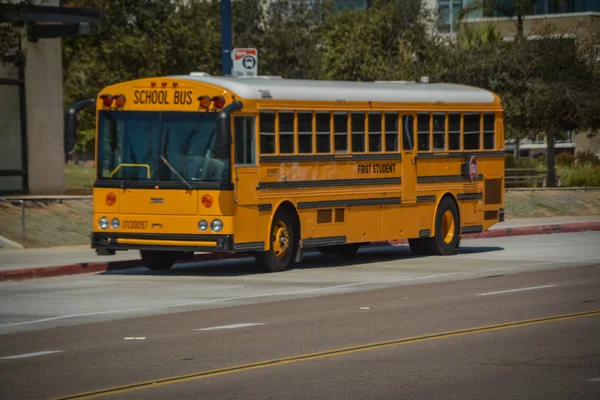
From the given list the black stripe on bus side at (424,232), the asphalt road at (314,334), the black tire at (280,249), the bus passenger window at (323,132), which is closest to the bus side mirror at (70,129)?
the asphalt road at (314,334)

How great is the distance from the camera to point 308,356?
11875mm

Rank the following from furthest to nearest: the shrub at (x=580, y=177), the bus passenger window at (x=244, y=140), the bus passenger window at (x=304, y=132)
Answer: the shrub at (x=580, y=177) < the bus passenger window at (x=304, y=132) < the bus passenger window at (x=244, y=140)

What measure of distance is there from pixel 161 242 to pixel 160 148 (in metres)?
1.40

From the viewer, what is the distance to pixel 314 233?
73.6ft

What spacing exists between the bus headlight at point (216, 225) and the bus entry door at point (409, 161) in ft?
15.2

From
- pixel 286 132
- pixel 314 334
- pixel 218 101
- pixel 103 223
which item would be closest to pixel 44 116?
pixel 103 223

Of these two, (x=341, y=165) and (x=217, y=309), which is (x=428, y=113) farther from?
(x=217, y=309)

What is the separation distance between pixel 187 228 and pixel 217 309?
184 inches

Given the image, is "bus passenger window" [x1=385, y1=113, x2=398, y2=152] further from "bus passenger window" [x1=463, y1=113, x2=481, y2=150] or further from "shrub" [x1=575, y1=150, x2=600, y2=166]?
"shrub" [x1=575, y1=150, x2=600, y2=166]

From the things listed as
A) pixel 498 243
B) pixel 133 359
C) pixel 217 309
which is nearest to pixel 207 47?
pixel 498 243

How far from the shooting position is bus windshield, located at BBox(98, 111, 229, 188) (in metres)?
20.9

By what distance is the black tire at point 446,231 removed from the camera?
25.1 metres

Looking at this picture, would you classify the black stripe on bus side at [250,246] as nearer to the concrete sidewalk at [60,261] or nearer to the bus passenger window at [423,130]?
the concrete sidewalk at [60,261]

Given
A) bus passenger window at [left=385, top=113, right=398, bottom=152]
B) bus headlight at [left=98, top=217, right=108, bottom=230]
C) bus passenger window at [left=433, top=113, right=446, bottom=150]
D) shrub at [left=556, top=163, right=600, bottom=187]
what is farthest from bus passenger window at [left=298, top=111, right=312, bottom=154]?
shrub at [left=556, top=163, right=600, bottom=187]
